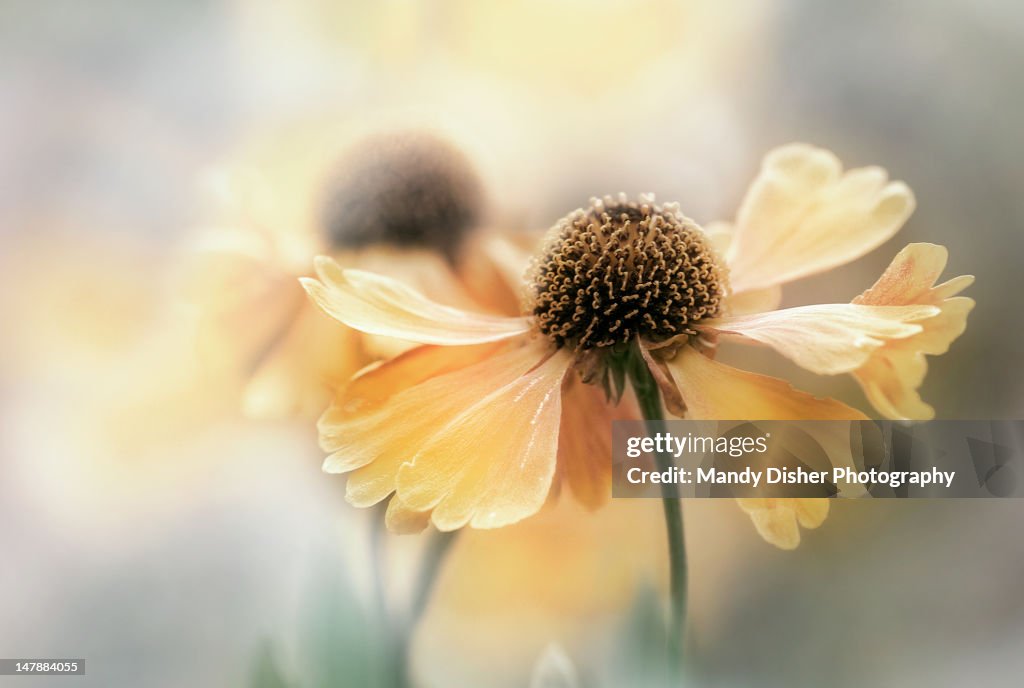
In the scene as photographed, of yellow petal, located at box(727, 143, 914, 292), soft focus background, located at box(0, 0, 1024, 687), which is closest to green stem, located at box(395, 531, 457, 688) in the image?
soft focus background, located at box(0, 0, 1024, 687)

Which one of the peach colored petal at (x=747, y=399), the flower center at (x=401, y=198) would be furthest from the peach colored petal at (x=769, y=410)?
the flower center at (x=401, y=198)

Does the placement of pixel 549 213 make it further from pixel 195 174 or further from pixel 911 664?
pixel 911 664

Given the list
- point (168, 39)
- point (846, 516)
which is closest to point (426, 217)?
point (168, 39)

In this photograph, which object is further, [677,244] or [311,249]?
[311,249]

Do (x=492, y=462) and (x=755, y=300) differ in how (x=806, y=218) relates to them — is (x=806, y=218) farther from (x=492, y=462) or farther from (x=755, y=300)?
(x=492, y=462)

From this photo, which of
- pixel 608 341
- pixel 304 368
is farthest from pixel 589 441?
pixel 304 368

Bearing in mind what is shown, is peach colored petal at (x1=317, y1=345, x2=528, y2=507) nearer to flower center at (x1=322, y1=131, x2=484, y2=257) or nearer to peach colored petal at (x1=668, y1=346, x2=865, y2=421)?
peach colored petal at (x1=668, y1=346, x2=865, y2=421)
